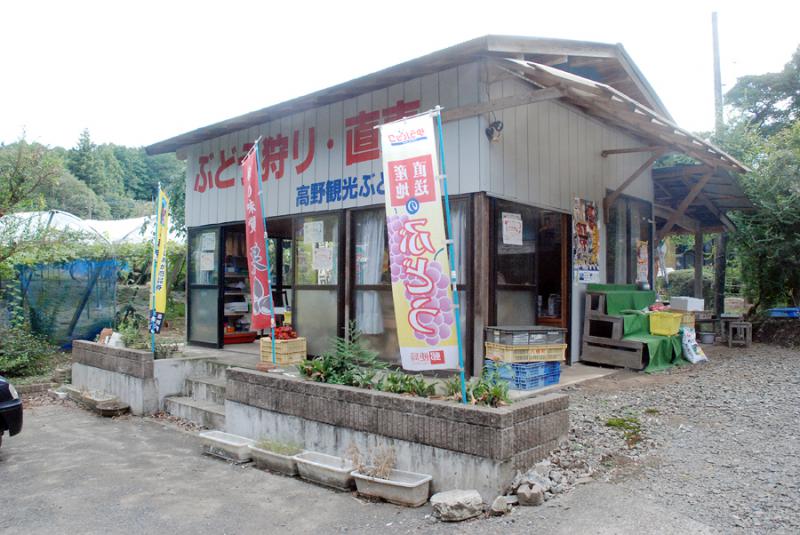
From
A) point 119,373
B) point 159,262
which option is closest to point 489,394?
point 159,262

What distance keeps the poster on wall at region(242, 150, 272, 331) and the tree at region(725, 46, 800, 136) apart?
71.9ft

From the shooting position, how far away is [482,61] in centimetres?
621

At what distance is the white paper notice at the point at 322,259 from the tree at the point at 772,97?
20.7 meters

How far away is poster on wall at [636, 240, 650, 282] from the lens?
31.9ft

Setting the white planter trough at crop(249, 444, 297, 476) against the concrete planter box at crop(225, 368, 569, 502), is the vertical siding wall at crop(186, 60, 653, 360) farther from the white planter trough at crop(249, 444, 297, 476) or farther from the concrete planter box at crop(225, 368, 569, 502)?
the white planter trough at crop(249, 444, 297, 476)

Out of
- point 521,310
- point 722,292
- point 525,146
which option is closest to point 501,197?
point 525,146

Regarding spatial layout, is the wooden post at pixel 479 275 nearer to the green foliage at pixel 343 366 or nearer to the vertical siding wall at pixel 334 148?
the vertical siding wall at pixel 334 148

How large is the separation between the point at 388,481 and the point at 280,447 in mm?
1380

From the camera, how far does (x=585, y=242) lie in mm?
8125

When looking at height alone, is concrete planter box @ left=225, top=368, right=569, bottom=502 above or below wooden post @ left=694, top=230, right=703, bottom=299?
below

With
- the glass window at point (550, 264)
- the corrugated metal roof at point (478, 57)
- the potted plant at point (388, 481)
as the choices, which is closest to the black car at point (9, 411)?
the potted plant at point (388, 481)

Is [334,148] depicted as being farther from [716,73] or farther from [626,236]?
[716,73]

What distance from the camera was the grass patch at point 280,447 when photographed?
4922 millimetres

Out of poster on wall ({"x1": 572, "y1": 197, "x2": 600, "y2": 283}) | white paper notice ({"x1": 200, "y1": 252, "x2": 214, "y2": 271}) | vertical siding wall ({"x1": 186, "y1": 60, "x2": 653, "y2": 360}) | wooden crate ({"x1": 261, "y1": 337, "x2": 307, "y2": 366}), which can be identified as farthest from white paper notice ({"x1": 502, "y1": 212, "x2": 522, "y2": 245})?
white paper notice ({"x1": 200, "y1": 252, "x2": 214, "y2": 271})
